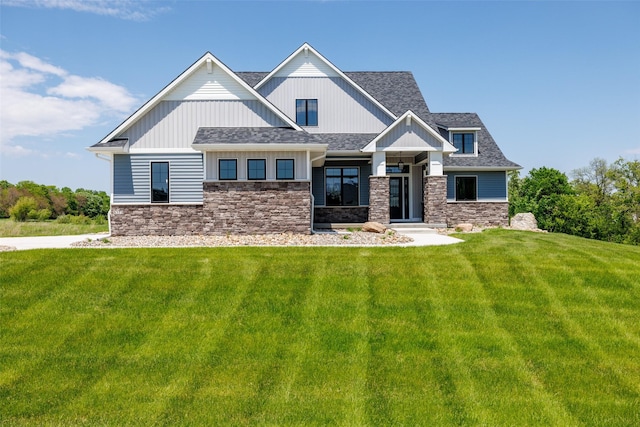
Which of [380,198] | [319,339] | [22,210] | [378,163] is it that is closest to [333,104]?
[378,163]

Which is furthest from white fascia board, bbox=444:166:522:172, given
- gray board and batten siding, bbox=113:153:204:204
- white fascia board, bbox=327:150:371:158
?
gray board and batten siding, bbox=113:153:204:204

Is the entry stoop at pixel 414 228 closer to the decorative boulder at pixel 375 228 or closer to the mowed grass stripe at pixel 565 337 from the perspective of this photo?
the decorative boulder at pixel 375 228

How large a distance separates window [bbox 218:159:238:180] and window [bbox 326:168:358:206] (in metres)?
6.28

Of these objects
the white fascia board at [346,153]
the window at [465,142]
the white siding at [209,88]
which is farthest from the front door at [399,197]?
the white siding at [209,88]

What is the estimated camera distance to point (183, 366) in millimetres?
6168

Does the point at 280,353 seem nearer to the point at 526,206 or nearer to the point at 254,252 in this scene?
the point at 254,252

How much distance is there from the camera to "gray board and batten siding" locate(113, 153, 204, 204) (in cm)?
1770

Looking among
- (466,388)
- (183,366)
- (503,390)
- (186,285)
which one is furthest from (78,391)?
(503,390)

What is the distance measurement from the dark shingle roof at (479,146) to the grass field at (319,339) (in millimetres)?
12291

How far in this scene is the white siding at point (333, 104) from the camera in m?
21.8

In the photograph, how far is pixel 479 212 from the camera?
2292cm

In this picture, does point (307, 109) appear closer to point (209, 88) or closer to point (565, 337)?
point (209, 88)

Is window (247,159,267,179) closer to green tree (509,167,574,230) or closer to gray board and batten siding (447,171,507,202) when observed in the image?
gray board and batten siding (447,171,507,202)

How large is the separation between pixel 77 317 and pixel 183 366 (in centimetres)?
283
